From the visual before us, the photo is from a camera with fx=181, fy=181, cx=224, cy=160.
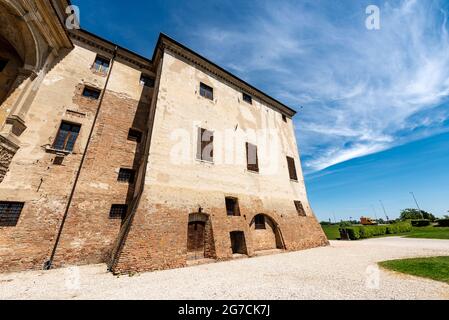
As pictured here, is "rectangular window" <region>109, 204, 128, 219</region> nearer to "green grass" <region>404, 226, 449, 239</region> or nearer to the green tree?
"green grass" <region>404, 226, 449, 239</region>

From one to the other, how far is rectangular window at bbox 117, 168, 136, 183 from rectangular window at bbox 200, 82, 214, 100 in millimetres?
7337

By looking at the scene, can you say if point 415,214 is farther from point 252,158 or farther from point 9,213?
point 9,213

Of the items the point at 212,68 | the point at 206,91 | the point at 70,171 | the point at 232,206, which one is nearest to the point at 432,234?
the point at 232,206

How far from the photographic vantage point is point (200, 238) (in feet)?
31.4

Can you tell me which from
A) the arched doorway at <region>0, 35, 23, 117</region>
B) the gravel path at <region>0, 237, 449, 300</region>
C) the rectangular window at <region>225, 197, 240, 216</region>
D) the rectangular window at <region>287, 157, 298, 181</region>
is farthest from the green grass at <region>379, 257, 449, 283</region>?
the arched doorway at <region>0, 35, 23, 117</region>

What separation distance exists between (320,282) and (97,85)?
51.5 ft

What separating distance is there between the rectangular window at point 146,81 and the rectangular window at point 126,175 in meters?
6.86

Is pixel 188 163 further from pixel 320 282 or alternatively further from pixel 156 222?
pixel 320 282

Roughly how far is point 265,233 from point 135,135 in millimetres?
11080

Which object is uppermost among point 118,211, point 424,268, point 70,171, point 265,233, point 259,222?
point 70,171

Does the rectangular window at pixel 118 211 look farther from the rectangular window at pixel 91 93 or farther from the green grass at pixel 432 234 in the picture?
the green grass at pixel 432 234

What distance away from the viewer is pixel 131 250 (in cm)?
713

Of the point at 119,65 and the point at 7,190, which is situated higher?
the point at 119,65

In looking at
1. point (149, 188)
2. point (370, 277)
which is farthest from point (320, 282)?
point (149, 188)
